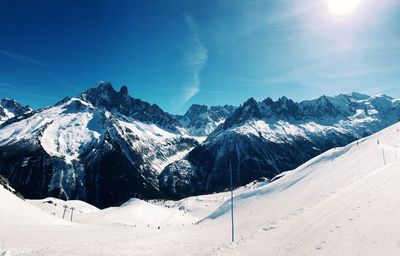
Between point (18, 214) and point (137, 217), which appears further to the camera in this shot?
point (137, 217)

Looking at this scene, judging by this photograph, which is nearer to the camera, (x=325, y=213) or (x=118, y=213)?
(x=325, y=213)

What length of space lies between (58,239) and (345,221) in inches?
1362

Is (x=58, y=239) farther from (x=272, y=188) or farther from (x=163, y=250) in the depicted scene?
(x=272, y=188)

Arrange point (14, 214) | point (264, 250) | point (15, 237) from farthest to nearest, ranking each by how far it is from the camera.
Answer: point (14, 214)
point (15, 237)
point (264, 250)

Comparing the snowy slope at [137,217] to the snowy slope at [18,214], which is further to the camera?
the snowy slope at [137,217]

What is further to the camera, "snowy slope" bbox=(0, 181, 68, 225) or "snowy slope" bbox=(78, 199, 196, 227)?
"snowy slope" bbox=(78, 199, 196, 227)

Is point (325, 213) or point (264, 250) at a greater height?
point (325, 213)

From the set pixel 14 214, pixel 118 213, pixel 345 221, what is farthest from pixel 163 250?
pixel 118 213

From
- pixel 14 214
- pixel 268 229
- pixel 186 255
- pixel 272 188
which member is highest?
pixel 272 188

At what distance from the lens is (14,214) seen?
60281mm

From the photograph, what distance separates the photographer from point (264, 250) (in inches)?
1001

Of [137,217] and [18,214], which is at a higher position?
[137,217]

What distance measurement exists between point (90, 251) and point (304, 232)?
61.3 feet

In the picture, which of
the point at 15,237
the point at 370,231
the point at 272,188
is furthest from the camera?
the point at 272,188
